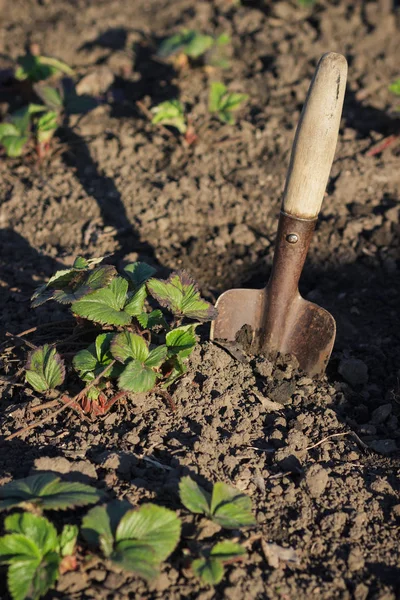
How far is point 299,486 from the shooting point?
2273 mm

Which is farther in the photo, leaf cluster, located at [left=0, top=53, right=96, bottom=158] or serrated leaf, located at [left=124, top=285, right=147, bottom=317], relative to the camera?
leaf cluster, located at [left=0, top=53, right=96, bottom=158]

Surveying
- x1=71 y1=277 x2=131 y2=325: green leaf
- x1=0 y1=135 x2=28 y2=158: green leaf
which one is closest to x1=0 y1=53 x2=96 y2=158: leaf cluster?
x1=0 y1=135 x2=28 y2=158: green leaf

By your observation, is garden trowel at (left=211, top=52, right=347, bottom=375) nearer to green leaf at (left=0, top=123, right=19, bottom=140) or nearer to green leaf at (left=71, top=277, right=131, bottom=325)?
green leaf at (left=71, top=277, right=131, bottom=325)

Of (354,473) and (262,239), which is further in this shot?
(262,239)

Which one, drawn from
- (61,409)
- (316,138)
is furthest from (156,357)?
(316,138)

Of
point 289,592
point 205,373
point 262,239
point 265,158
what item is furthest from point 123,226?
point 289,592

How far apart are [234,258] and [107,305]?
1133mm

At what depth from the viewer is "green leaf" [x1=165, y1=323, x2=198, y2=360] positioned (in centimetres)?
242

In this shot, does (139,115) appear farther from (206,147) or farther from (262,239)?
(262,239)

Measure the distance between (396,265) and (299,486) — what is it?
1507mm

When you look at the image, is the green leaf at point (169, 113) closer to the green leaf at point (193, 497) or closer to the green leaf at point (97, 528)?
the green leaf at point (193, 497)

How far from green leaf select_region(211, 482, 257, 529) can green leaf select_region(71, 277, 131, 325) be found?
67 centimetres

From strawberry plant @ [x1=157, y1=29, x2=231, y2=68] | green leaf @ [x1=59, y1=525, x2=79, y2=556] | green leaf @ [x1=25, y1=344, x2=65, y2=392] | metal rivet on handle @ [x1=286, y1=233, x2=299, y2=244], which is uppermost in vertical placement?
strawberry plant @ [x1=157, y1=29, x2=231, y2=68]

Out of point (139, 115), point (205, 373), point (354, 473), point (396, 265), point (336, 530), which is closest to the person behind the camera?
point (336, 530)
